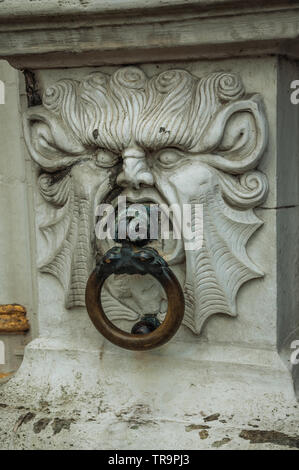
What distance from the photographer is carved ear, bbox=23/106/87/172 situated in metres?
1.28

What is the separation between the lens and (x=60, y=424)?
4.06ft

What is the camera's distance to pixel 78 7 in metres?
1.12

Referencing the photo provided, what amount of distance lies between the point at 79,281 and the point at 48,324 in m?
0.14

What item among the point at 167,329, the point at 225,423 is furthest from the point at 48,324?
the point at 225,423

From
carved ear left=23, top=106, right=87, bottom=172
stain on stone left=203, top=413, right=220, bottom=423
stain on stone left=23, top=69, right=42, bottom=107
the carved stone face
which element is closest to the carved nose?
the carved stone face

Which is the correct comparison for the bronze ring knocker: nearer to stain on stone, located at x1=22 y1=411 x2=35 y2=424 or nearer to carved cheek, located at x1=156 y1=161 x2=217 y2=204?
carved cheek, located at x1=156 y1=161 x2=217 y2=204

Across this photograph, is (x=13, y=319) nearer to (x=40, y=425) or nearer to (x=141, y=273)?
(x=40, y=425)

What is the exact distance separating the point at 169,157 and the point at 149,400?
0.49 metres

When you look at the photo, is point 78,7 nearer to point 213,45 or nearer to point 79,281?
point 213,45

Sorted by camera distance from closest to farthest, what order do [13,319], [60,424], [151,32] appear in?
[151,32], [60,424], [13,319]

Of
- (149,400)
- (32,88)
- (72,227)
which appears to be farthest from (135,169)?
(149,400)

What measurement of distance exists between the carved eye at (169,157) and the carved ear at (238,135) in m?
0.06

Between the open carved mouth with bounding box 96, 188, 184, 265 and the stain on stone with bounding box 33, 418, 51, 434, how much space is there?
1.25ft

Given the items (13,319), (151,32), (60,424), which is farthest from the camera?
(13,319)
